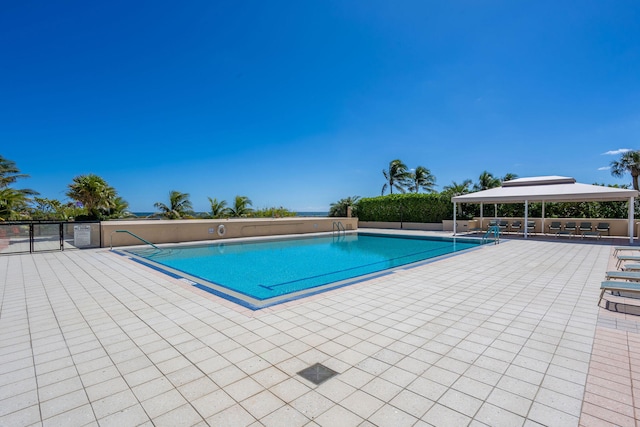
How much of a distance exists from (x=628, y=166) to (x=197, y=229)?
37.0 metres

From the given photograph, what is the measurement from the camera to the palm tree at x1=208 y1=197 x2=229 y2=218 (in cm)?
2117

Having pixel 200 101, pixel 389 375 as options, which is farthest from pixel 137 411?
pixel 200 101

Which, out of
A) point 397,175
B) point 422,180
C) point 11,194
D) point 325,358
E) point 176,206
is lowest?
point 325,358

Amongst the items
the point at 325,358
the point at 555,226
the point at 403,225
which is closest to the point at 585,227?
the point at 555,226

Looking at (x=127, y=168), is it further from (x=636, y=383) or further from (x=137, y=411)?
(x=636, y=383)

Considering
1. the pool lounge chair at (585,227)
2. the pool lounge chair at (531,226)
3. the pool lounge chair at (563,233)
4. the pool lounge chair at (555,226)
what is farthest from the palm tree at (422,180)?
the pool lounge chair at (585,227)

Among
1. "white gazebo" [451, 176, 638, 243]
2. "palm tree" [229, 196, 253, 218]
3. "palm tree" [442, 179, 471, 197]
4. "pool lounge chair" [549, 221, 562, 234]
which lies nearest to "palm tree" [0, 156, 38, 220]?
"palm tree" [229, 196, 253, 218]

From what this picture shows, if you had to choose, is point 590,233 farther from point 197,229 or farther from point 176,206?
point 176,206

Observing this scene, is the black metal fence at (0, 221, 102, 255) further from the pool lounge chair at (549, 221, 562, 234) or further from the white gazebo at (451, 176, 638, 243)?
the pool lounge chair at (549, 221, 562, 234)

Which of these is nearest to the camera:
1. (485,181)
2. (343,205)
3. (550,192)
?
(550,192)

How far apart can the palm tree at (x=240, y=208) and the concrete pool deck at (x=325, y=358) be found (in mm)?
16312

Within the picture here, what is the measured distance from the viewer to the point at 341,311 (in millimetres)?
4168

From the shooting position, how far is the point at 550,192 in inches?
517

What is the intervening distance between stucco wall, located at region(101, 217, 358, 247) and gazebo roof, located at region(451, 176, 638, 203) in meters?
9.00
